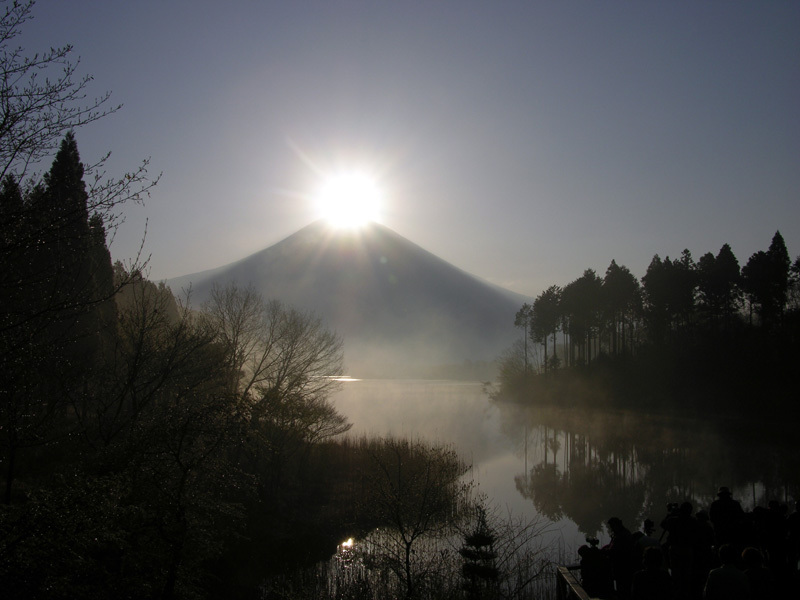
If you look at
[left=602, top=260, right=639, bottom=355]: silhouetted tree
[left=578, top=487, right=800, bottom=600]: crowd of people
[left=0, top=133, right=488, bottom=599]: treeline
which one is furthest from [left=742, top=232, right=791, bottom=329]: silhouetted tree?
[left=578, top=487, right=800, bottom=600]: crowd of people

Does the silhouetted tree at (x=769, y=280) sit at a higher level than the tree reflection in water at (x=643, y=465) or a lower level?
higher

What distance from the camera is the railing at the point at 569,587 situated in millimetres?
7266

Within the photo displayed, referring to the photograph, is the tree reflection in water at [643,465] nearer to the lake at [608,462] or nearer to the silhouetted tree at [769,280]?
the lake at [608,462]

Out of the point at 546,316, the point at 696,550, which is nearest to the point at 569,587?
the point at 696,550

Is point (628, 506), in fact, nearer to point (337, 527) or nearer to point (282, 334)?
point (337, 527)

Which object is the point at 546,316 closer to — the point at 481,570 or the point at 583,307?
the point at 583,307

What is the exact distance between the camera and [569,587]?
850 centimetres

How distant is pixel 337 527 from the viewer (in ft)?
71.1

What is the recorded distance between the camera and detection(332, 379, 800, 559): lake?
74.9ft

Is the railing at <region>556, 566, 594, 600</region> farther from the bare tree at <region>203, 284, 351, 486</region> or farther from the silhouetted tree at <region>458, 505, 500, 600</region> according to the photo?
the bare tree at <region>203, 284, 351, 486</region>

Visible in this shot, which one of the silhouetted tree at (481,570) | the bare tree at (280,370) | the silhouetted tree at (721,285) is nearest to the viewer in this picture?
the silhouetted tree at (481,570)

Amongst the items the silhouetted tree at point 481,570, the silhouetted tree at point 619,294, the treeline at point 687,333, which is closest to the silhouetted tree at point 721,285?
the treeline at point 687,333

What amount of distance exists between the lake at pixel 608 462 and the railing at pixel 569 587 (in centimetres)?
720

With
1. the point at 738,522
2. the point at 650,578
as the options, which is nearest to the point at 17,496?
the point at 650,578
